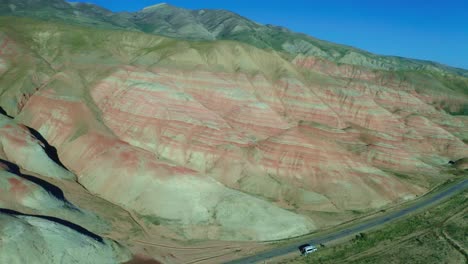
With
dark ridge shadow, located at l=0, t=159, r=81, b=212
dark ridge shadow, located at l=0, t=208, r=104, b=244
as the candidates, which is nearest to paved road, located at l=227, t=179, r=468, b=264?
dark ridge shadow, located at l=0, t=208, r=104, b=244

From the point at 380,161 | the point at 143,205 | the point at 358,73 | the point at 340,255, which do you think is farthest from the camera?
the point at 358,73

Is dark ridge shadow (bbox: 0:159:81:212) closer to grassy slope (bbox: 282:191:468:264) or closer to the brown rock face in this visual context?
the brown rock face

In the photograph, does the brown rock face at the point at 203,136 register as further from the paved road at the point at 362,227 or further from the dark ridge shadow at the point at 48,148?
the paved road at the point at 362,227

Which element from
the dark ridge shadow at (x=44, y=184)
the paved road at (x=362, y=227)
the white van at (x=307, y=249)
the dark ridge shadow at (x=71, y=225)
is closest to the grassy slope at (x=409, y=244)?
the white van at (x=307, y=249)

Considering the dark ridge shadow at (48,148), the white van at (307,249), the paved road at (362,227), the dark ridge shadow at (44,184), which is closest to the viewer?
the paved road at (362,227)

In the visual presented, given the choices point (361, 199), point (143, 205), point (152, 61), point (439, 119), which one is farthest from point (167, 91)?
point (439, 119)

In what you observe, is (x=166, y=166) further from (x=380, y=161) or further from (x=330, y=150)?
(x=380, y=161)

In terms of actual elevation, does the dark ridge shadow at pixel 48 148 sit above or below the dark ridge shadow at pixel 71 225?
above
